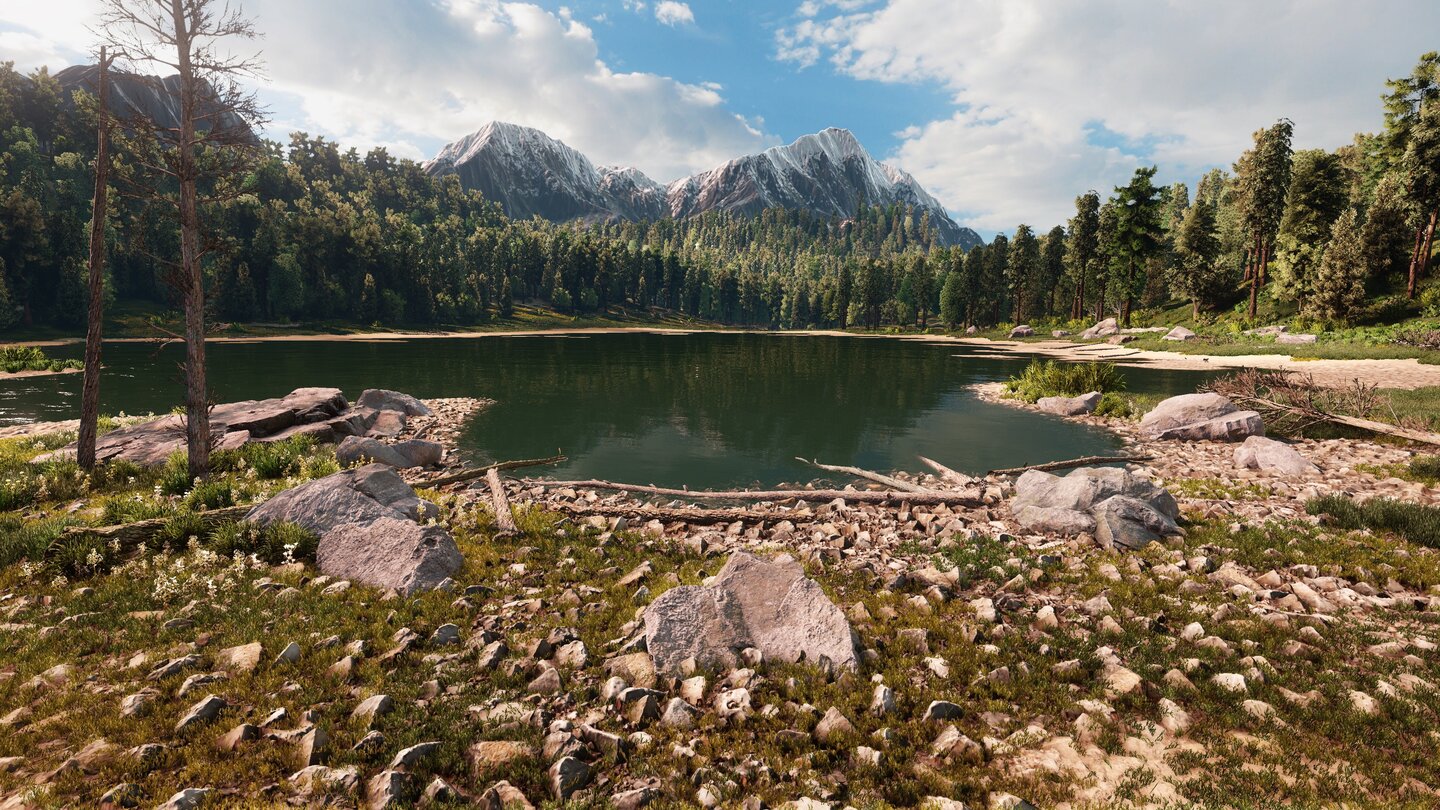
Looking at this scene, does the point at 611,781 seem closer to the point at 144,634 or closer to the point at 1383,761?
the point at 144,634

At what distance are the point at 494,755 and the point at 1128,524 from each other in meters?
13.5

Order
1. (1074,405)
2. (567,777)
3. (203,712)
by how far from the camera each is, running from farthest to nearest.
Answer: (1074,405) → (203,712) → (567,777)

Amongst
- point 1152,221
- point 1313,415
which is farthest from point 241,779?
point 1152,221

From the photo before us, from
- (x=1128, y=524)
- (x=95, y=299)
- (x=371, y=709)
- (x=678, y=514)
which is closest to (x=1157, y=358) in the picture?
(x=1128, y=524)

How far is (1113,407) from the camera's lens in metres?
33.1

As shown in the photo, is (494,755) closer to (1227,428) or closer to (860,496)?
(860,496)

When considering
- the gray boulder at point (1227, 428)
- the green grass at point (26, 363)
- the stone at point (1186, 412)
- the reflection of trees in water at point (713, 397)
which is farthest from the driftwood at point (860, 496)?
the green grass at point (26, 363)

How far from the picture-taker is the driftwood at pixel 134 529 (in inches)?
434

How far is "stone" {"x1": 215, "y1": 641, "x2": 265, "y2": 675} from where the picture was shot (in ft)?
24.4

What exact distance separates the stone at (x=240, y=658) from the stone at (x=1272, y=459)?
2710 cm

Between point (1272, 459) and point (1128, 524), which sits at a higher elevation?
point (1272, 459)

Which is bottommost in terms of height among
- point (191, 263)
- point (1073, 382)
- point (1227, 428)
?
point (1227, 428)

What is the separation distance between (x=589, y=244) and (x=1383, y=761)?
19466 cm

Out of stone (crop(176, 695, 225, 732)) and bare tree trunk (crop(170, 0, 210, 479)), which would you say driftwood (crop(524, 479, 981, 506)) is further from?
bare tree trunk (crop(170, 0, 210, 479))
